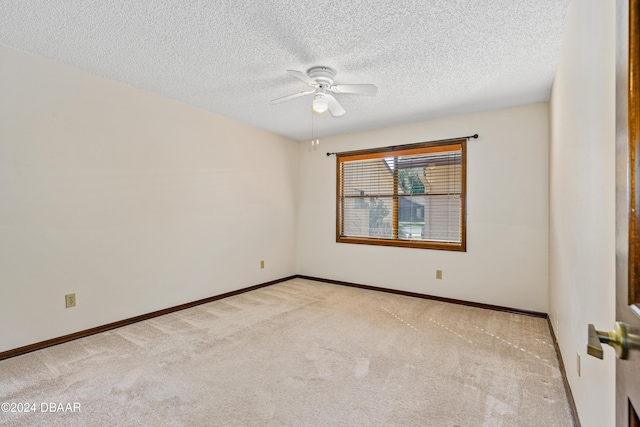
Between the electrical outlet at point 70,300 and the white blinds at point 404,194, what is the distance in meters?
3.41

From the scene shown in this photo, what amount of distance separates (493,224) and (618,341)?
3.57 metres

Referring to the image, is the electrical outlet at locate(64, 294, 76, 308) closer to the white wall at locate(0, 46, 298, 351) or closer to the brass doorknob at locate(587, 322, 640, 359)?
the white wall at locate(0, 46, 298, 351)

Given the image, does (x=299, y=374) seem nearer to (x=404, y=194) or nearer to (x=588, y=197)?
(x=588, y=197)

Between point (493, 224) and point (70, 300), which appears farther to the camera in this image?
point (493, 224)

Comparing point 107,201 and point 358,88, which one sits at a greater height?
point 358,88

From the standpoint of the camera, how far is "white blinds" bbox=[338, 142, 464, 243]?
13.6ft

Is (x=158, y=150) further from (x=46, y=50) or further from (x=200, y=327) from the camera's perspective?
(x=200, y=327)

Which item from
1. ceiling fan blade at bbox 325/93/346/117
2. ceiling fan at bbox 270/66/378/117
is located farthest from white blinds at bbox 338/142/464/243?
ceiling fan at bbox 270/66/378/117

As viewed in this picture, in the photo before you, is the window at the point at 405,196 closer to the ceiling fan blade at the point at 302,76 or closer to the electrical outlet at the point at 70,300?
the ceiling fan blade at the point at 302,76

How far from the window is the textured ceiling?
0.96 metres

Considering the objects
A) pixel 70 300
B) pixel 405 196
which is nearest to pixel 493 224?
pixel 405 196

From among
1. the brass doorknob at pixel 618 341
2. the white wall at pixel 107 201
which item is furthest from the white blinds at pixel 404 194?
the brass doorknob at pixel 618 341

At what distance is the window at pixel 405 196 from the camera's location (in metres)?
4.12

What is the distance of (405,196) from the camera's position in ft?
14.7
